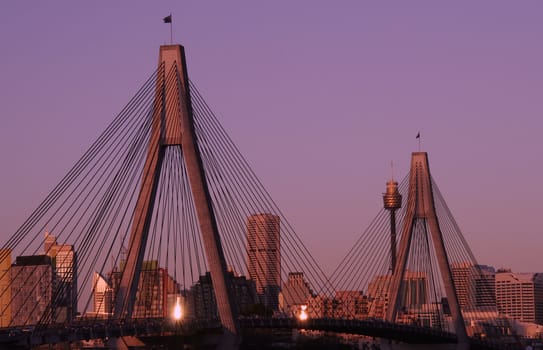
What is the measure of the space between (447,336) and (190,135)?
40993mm

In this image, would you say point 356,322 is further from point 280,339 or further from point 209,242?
point 280,339

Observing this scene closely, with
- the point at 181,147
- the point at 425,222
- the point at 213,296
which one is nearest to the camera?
the point at 181,147

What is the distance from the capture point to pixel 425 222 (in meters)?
102

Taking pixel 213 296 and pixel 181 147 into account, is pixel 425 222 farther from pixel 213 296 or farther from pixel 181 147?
pixel 213 296

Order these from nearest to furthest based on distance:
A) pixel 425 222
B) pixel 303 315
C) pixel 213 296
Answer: pixel 303 315 < pixel 425 222 < pixel 213 296

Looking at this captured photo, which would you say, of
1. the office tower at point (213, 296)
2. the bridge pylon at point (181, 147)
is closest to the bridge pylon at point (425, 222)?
the office tower at point (213, 296)

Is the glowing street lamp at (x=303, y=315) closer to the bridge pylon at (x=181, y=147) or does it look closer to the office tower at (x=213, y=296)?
the office tower at (x=213, y=296)

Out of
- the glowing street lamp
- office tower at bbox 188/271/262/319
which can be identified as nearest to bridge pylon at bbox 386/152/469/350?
the glowing street lamp

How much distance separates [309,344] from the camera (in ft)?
537

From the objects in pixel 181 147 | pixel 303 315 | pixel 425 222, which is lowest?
pixel 303 315

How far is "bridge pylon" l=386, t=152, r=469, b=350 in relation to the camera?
99500 mm

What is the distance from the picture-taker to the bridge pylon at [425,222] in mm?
99500

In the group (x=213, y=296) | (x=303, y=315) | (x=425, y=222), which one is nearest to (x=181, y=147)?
(x=303, y=315)

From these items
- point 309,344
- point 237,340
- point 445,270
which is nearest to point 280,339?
point 309,344
